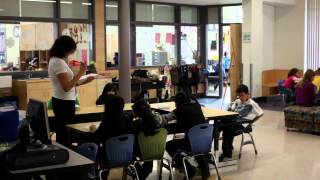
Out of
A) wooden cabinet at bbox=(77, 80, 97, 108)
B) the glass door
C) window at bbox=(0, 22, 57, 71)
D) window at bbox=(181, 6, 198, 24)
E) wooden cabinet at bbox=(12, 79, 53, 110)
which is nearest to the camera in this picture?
wooden cabinet at bbox=(12, 79, 53, 110)

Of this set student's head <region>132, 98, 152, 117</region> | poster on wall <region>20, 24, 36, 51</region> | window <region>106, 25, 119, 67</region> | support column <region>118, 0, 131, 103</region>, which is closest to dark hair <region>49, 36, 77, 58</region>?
student's head <region>132, 98, 152, 117</region>

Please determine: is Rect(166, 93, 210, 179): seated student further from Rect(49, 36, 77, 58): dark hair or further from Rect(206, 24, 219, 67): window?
Rect(206, 24, 219, 67): window

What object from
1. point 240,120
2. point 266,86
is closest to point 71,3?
point 266,86

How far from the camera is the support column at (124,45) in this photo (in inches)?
365

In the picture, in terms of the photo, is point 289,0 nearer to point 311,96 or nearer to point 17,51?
point 311,96

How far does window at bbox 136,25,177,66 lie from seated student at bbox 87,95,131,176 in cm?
803

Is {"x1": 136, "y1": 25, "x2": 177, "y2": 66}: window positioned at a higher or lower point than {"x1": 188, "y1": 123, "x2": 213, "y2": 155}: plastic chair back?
higher

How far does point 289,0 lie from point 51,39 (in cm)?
676

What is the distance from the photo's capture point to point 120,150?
4.23 meters

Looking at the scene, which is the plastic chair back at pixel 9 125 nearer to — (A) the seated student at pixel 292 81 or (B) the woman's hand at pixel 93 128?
(B) the woman's hand at pixel 93 128

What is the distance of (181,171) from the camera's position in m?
5.35

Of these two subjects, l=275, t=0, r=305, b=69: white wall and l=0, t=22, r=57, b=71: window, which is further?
l=275, t=0, r=305, b=69: white wall

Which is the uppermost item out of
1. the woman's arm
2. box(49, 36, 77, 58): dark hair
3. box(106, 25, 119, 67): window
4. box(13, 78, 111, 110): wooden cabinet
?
box(106, 25, 119, 67): window

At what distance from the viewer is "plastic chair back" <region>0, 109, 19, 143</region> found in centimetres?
308
